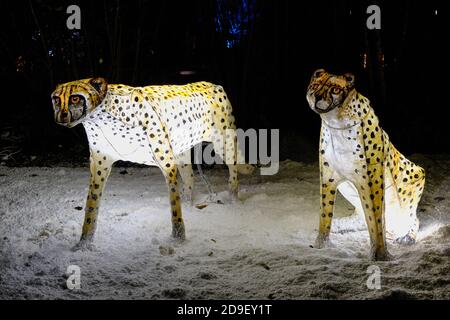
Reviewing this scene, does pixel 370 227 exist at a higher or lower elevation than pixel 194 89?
lower

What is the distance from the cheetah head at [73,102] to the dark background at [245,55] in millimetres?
6120

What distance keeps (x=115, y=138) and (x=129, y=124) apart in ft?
0.64

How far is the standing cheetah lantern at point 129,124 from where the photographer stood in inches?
180

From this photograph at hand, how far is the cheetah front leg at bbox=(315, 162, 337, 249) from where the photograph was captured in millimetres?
4801

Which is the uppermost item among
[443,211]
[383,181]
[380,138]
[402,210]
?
[380,138]

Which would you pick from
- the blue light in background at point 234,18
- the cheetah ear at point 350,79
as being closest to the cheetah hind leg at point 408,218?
the cheetah ear at point 350,79

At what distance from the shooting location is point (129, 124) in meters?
4.96

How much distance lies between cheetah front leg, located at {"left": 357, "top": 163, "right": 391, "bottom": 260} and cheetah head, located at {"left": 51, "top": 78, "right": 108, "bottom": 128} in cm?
249

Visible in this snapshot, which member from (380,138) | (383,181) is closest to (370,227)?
(383,181)

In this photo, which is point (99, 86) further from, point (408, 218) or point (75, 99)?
point (408, 218)

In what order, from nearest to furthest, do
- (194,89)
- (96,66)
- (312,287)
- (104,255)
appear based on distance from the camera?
(312,287), (104,255), (194,89), (96,66)
